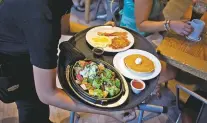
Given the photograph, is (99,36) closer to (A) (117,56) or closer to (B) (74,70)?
(A) (117,56)

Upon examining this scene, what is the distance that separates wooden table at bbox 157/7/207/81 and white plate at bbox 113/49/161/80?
0.23 feet

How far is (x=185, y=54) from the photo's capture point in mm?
1326

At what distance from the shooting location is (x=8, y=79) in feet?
3.91


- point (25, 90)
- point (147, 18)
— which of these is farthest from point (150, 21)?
point (25, 90)

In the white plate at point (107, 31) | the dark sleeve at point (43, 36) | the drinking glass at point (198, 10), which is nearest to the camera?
the dark sleeve at point (43, 36)

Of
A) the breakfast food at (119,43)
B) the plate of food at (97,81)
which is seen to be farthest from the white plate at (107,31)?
Result: the plate of food at (97,81)

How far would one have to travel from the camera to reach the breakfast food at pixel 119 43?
134cm

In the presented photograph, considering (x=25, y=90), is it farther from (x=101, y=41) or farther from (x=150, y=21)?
(x=150, y=21)

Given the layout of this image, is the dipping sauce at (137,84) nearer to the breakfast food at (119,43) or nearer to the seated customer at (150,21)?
the breakfast food at (119,43)

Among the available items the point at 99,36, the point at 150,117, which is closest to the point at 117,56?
the point at 99,36

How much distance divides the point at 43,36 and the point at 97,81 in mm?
374

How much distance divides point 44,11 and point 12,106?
130cm

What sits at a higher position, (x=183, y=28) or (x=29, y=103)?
(x=183, y=28)

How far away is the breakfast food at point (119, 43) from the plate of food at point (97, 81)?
0.16 m
